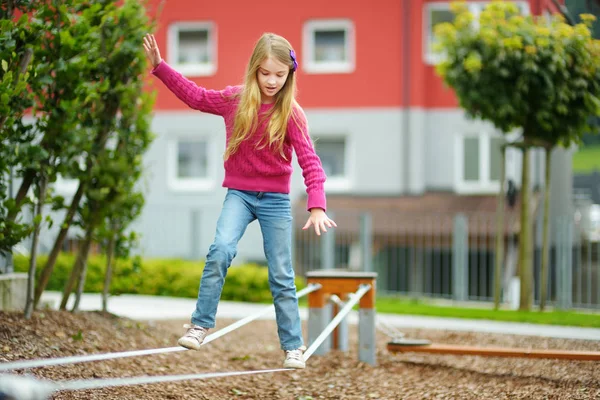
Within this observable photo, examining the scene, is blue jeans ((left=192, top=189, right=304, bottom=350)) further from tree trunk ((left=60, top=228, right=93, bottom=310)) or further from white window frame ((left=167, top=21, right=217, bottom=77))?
white window frame ((left=167, top=21, right=217, bottom=77))

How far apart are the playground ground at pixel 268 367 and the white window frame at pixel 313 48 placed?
33.0 ft

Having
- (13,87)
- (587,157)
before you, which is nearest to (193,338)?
(13,87)

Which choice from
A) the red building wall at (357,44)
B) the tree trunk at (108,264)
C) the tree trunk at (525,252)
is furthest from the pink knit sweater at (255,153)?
the red building wall at (357,44)

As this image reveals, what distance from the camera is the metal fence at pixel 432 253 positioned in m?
11.9

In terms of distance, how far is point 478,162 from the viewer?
15820mm

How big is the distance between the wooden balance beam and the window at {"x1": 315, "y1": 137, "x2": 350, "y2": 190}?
10.1 metres

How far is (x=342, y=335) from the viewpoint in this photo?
21.2ft

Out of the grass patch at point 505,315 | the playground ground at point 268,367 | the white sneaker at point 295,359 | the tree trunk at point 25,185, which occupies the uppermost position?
the tree trunk at point 25,185

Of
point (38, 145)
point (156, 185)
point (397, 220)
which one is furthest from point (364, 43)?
point (38, 145)

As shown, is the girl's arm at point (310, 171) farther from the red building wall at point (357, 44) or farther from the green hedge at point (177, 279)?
the red building wall at point (357, 44)

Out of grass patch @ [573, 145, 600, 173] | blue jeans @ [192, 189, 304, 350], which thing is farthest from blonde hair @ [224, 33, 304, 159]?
grass patch @ [573, 145, 600, 173]

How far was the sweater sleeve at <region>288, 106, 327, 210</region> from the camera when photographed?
369 cm

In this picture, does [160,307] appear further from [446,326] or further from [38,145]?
[38,145]

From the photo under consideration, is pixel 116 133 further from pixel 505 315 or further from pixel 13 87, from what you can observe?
pixel 505 315
